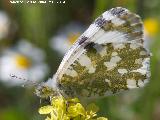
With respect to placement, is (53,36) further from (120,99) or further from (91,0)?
(120,99)

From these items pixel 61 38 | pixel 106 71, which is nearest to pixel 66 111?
pixel 106 71

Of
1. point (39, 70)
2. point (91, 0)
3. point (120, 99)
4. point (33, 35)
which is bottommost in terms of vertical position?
point (120, 99)

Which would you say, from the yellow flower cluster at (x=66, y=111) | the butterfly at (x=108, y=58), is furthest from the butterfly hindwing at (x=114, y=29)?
the yellow flower cluster at (x=66, y=111)

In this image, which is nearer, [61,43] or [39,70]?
[39,70]

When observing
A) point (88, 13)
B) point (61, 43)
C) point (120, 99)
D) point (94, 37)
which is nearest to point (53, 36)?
point (61, 43)

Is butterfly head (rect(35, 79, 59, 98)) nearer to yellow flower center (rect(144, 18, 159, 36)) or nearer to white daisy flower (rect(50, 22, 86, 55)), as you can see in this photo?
white daisy flower (rect(50, 22, 86, 55))

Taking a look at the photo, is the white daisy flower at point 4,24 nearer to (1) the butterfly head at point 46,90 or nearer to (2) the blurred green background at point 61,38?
(2) the blurred green background at point 61,38
